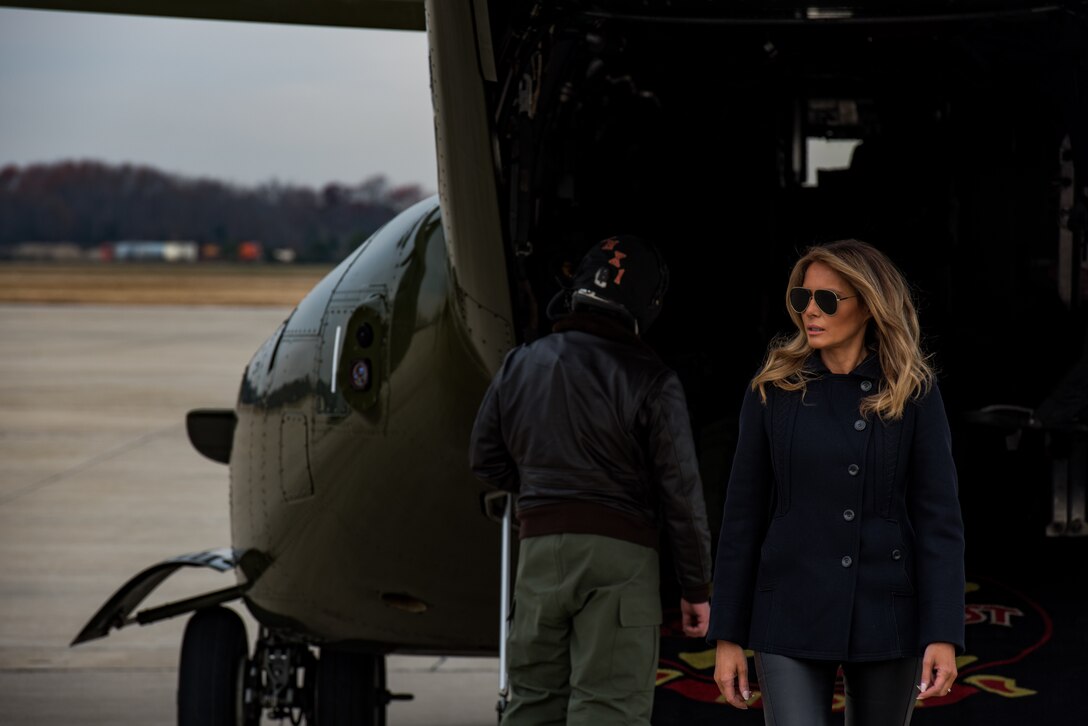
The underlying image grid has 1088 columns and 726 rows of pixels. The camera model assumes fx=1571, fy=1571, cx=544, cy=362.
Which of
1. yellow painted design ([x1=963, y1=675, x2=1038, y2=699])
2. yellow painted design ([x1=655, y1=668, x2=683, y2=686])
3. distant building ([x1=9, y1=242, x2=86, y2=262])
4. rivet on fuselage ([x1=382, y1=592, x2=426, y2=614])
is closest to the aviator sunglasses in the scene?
yellow painted design ([x1=655, y1=668, x2=683, y2=686])

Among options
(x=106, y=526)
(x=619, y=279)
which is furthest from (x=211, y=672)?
(x=106, y=526)

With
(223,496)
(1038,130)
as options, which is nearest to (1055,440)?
(1038,130)

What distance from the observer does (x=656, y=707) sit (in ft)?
13.0

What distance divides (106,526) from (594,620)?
9.19 m

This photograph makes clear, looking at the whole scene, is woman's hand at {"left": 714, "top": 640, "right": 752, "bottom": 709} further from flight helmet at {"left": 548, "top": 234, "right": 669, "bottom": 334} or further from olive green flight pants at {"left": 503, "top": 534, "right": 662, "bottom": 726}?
flight helmet at {"left": 548, "top": 234, "right": 669, "bottom": 334}

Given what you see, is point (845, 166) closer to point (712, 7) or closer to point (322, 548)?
point (712, 7)

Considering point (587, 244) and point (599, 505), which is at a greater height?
point (587, 244)

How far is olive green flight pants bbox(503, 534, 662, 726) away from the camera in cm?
341

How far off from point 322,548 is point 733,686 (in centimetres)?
239

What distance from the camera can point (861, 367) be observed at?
2803mm

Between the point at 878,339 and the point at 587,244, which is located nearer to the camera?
the point at 878,339

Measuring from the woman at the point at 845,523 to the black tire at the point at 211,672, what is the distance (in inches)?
116

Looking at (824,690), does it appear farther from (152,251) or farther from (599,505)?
(152,251)

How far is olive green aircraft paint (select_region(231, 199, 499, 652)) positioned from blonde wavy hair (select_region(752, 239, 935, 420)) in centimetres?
157
